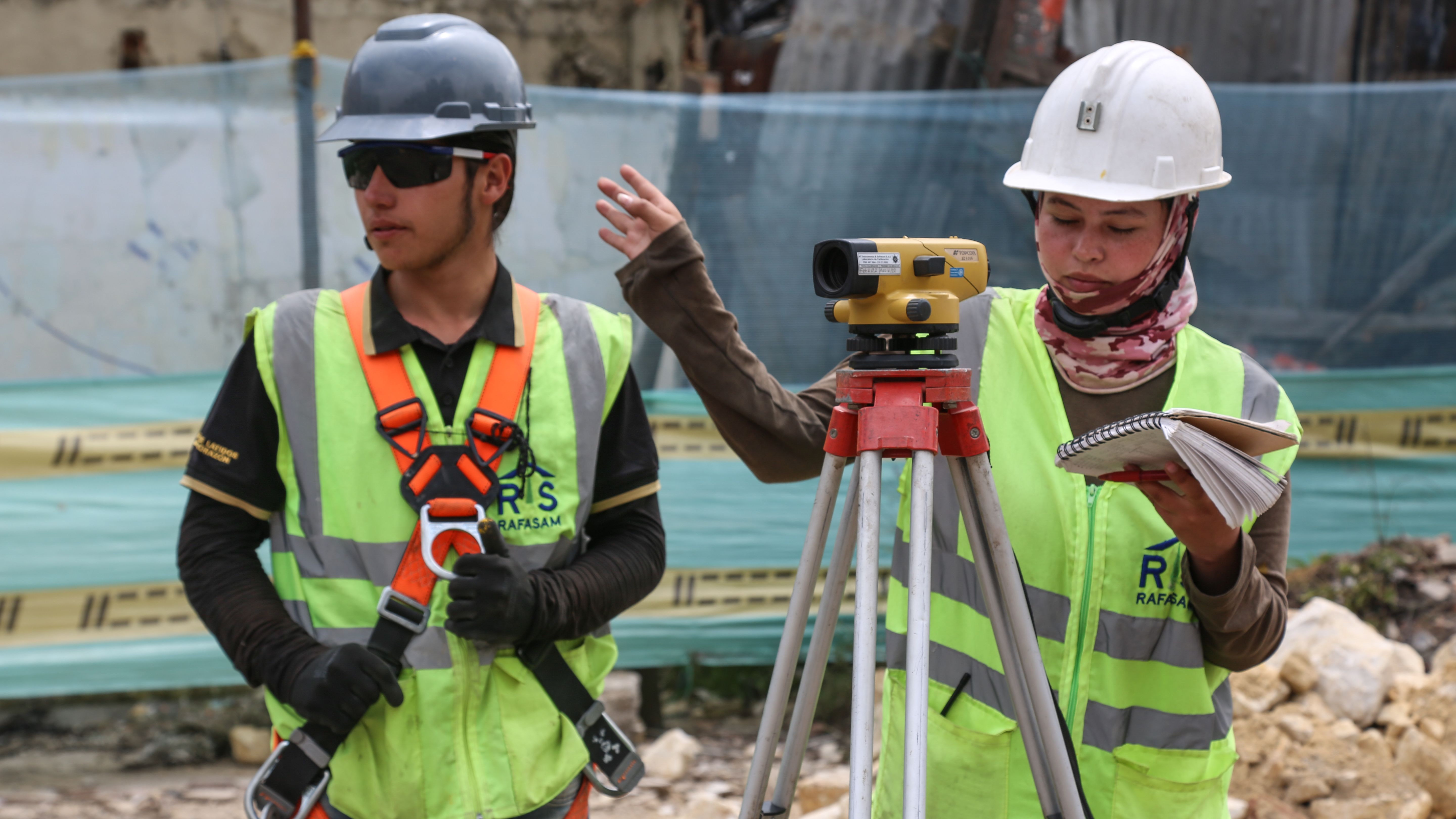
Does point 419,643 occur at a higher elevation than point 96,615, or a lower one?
higher

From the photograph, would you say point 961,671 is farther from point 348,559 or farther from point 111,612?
point 111,612

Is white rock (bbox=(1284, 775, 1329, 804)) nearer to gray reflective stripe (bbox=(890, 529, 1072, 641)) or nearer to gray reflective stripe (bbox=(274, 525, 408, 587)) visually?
gray reflective stripe (bbox=(890, 529, 1072, 641))

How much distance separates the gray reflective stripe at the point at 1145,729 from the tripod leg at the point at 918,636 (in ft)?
1.56

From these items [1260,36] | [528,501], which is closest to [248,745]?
[528,501]

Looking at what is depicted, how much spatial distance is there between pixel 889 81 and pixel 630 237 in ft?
13.5

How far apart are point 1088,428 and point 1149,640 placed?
343 millimetres

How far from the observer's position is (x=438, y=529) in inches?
82.9

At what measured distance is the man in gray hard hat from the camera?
211 cm

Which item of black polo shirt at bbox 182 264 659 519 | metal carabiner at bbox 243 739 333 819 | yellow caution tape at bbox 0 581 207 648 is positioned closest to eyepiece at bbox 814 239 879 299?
black polo shirt at bbox 182 264 659 519

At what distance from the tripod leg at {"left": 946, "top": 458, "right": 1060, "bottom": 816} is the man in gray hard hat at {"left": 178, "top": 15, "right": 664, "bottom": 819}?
0.76 meters

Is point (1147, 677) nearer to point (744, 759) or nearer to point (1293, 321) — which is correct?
point (744, 759)

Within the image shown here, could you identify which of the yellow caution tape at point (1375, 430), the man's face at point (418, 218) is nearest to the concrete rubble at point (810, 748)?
the yellow caution tape at point (1375, 430)

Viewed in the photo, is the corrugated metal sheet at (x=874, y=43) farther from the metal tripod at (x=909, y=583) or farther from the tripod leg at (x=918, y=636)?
the tripod leg at (x=918, y=636)

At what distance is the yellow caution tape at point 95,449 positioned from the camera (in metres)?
4.57
